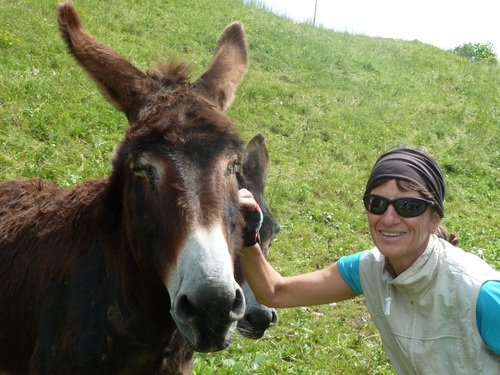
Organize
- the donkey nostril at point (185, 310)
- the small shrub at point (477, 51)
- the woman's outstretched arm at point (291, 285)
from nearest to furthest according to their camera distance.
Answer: the donkey nostril at point (185, 310), the woman's outstretched arm at point (291, 285), the small shrub at point (477, 51)

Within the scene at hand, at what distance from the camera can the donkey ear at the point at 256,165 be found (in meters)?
5.09

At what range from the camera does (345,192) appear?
10820mm

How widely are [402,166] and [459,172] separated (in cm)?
1172

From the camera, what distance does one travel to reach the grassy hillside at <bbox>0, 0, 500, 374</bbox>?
668cm

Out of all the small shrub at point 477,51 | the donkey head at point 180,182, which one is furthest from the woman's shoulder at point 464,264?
the small shrub at point 477,51

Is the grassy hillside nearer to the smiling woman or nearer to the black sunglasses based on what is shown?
the smiling woman

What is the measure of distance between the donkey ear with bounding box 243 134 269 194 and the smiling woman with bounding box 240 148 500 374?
1975 millimetres

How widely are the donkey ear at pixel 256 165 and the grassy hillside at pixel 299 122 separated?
5.28ft

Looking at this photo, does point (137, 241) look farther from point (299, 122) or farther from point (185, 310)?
point (299, 122)

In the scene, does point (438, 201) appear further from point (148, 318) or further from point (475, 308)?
point (148, 318)

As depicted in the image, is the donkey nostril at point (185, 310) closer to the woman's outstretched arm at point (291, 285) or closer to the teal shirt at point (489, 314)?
the woman's outstretched arm at point (291, 285)

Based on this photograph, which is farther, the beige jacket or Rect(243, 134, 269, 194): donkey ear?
Rect(243, 134, 269, 194): donkey ear

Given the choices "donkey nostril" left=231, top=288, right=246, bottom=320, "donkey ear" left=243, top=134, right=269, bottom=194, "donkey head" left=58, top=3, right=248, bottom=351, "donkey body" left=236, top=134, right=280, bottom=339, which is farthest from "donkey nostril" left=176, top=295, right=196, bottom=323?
"donkey ear" left=243, top=134, right=269, bottom=194

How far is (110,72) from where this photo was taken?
318cm
